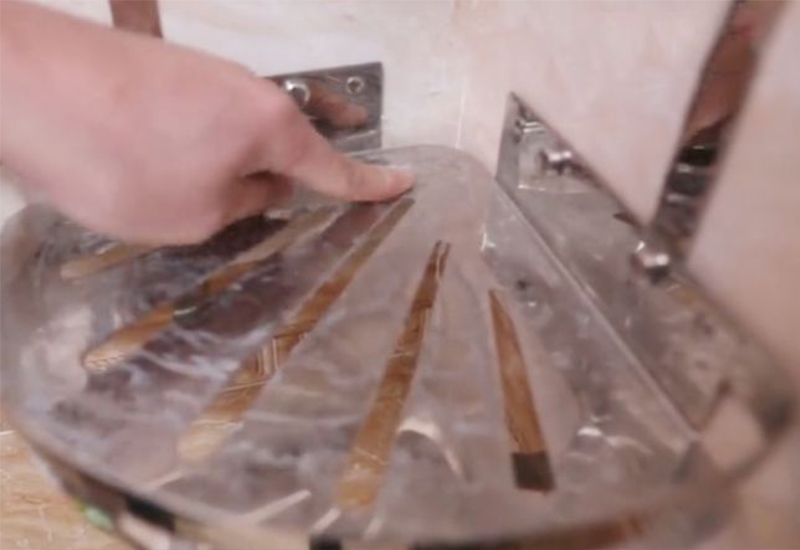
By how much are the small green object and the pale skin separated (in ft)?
0.38

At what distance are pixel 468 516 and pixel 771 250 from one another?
0.16 metres

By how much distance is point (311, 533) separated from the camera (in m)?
0.36

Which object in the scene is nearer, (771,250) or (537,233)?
(771,250)

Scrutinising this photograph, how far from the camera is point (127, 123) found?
413 millimetres

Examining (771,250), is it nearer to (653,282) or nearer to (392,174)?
(653,282)

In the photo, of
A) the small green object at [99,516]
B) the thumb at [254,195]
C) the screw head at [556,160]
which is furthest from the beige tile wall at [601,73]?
the small green object at [99,516]

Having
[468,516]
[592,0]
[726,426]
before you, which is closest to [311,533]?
[468,516]

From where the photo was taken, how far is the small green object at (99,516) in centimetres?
39

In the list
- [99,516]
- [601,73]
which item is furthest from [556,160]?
[99,516]

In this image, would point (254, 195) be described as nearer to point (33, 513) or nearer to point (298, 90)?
point (298, 90)

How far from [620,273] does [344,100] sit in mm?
201

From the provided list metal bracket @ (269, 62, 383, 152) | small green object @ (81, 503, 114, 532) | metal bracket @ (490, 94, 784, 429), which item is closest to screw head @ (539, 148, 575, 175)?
metal bracket @ (490, 94, 784, 429)

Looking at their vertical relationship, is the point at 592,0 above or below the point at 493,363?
above

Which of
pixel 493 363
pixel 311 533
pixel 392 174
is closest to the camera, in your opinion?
pixel 311 533
